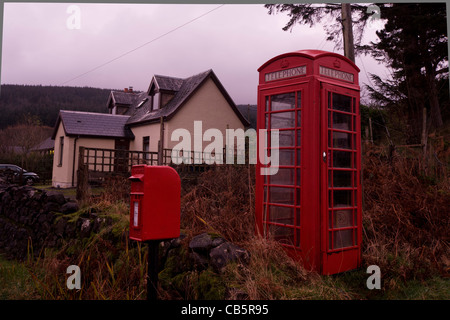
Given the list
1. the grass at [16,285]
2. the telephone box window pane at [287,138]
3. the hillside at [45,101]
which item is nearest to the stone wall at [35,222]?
the grass at [16,285]

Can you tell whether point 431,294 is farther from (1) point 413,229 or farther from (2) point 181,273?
(2) point 181,273

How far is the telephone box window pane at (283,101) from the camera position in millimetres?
4387

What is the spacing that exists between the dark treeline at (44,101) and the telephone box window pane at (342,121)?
33943mm

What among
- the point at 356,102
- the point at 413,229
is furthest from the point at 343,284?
the point at 356,102

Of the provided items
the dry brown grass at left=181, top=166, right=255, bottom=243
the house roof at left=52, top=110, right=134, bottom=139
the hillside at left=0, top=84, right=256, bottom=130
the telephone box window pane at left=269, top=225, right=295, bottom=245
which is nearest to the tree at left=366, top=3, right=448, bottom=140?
the dry brown grass at left=181, top=166, right=255, bottom=243

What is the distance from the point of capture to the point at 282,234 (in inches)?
174

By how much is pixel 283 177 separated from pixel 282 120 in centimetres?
80

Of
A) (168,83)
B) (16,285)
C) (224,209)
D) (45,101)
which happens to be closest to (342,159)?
(224,209)

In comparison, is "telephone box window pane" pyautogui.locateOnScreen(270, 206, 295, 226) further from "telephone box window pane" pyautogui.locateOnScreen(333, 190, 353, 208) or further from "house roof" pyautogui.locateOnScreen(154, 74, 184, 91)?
"house roof" pyautogui.locateOnScreen(154, 74, 184, 91)

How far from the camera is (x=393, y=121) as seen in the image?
12.4 metres

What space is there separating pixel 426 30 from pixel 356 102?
361 inches

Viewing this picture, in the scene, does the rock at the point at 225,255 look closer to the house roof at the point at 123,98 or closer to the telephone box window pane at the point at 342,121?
the telephone box window pane at the point at 342,121

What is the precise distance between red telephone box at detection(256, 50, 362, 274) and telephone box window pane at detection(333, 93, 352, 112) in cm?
1

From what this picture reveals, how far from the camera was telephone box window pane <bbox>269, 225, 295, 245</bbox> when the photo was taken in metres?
4.32
